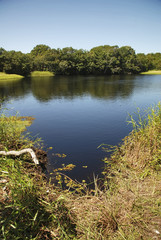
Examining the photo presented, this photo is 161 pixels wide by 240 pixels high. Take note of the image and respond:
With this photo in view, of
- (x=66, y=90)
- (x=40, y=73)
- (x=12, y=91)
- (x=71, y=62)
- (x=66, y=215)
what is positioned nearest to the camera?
(x=66, y=215)

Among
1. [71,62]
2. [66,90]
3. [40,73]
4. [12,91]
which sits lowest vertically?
[12,91]

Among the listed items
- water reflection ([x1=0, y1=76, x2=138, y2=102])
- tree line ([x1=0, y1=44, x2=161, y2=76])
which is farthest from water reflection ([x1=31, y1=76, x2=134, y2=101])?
tree line ([x1=0, y1=44, x2=161, y2=76])

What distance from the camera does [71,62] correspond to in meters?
77.9

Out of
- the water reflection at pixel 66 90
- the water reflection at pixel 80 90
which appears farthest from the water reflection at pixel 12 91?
the water reflection at pixel 80 90

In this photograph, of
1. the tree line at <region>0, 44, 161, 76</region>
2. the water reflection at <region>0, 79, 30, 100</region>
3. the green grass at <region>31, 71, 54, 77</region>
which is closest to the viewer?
the water reflection at <region>0, 79, 30, 100</region>

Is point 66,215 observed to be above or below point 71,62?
below

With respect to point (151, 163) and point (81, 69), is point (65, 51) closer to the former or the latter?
point (81, 69)

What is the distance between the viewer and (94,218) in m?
3.59

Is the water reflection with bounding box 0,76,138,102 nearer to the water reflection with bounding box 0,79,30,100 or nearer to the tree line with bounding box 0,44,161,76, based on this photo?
the water reflection with bounding box 0,79,30,100

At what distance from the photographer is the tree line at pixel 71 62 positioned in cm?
6861

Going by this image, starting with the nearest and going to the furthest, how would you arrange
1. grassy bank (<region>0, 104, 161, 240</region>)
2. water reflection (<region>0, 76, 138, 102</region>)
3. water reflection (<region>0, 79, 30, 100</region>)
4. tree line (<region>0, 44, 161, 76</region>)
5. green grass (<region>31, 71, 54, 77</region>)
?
grassy bank (<region>0, 104, 161, 240</region>)
water reflection (<region>0, 79, 30, 100</region>)
water reflection (<region>0, 76, 138, 102</region>)
tree line (<region>0, 44, 161, 76</region>)
green grass (<region>31, 71, 54, 77</region>)

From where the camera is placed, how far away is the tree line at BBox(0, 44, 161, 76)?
68.6m

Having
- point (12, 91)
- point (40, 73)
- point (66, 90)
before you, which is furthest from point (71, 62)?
point (12, 91)

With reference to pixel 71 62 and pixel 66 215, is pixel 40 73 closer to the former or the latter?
pixel 71 62
